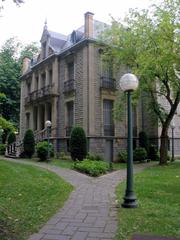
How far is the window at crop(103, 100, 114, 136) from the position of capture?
26347mm

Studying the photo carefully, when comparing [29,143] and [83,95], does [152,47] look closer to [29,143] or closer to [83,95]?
[83,95]

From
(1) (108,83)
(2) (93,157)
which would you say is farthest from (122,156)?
(1) (108,83)

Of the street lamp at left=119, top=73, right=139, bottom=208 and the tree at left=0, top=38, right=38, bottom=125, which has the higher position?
the tree at left=0, top=38, right=38, bottom=125

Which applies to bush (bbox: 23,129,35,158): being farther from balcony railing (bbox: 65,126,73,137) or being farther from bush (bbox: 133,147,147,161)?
bush (bbox: 133,147,147,161)

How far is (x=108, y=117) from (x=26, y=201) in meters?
18.4

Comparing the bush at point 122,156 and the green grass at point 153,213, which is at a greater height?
the bush at point 122,156

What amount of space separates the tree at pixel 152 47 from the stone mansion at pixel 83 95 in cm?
276

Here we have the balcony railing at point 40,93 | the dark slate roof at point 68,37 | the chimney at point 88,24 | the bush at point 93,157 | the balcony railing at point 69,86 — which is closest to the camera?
the bush at point 93,157

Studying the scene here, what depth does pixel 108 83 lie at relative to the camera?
87.2ft

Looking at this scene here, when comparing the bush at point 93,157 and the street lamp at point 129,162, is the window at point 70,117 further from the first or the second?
the street lamp at point 129,162

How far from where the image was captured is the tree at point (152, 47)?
57.3ft

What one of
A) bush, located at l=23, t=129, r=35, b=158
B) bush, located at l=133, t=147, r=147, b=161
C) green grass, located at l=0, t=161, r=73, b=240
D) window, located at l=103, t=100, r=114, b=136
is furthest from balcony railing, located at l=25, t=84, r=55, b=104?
green grass, located at l=0, t=161, r=73, b=240

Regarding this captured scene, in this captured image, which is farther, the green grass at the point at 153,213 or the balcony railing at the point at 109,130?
the balcony railing at the point at 109,130

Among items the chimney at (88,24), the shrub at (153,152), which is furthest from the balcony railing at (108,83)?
the shrub at (153,152)
